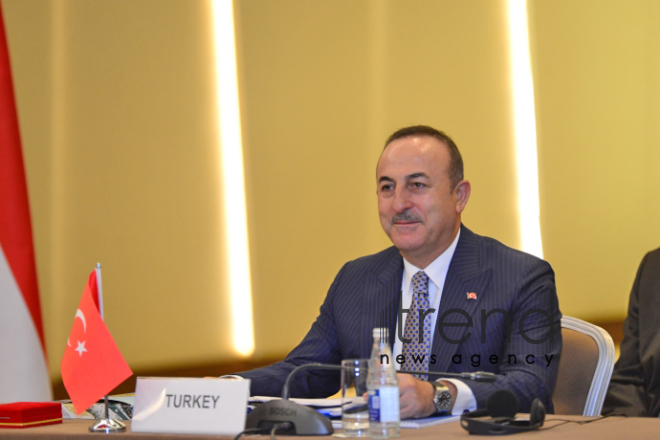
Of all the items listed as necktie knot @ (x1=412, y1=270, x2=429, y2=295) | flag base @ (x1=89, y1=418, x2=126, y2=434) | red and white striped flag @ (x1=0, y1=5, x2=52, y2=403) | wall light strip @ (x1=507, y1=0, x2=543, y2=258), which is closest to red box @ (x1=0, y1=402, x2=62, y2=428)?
flag base @ (x1=89, y1=418, x2=126, y2=434)

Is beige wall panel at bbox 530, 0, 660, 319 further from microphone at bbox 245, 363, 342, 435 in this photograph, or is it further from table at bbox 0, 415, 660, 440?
microphone at bbox 245, 363, 342, 435

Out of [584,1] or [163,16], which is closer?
[163,16]

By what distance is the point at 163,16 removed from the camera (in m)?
3.53

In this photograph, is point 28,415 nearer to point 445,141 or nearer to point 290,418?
point 290,418

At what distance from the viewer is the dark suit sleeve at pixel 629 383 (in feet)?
8.12

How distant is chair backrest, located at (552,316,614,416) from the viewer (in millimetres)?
2102

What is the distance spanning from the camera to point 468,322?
7.34 feet

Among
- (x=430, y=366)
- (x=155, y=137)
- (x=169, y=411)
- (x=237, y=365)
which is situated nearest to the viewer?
(x=169, y=411)

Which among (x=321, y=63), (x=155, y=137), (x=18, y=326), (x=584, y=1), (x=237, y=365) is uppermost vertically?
(x=584, y=1)

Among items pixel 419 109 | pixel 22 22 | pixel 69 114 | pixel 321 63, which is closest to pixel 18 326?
pixel 69 114

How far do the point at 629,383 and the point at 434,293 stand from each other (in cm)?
76

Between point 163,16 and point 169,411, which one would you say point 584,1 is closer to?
point 163,16

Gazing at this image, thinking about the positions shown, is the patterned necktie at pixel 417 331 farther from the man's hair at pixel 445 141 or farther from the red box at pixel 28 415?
the red box at pixel 28 415

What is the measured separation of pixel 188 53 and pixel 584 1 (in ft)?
9.84
